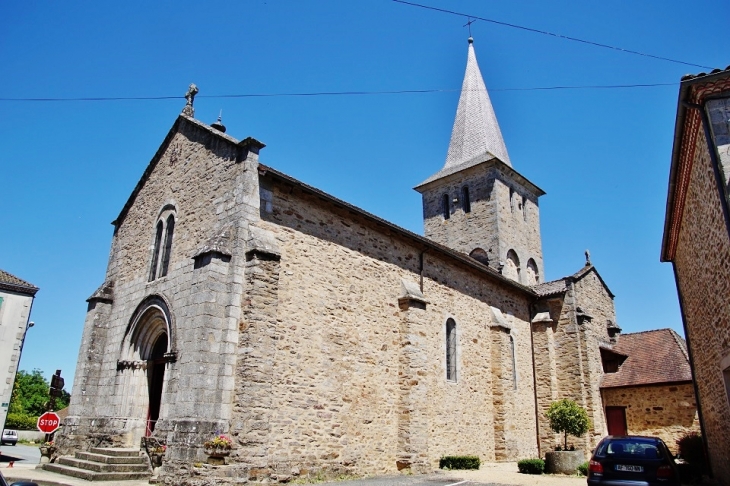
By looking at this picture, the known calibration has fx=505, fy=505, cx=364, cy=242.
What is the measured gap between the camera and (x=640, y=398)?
20.2 meters

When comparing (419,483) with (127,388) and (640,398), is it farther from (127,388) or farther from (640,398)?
(640,398)

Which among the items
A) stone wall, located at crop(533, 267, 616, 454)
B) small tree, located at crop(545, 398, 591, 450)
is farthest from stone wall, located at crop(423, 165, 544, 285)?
small tree, located at crop(545, 398, 591, 450)

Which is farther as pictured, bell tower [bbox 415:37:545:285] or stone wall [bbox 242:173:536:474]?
bell tower [bbox 415:37:545:285]

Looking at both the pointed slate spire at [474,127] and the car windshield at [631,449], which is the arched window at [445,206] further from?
the car windshield at [631,449]

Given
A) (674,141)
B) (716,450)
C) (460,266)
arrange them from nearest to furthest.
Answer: (674,141) < (716,450) < (460,266)

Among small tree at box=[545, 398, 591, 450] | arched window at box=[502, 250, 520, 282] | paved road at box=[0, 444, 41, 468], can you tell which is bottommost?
paved road at box=[0, 444, 41, 468]

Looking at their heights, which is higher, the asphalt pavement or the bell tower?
the bell tower

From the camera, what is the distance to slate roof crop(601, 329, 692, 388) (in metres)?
19.7

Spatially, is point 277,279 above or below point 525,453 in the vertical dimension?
above

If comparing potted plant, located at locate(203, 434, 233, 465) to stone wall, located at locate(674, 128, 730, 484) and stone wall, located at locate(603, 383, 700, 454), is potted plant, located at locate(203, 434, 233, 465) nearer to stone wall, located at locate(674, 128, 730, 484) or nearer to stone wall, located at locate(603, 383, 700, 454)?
stone wall, located at locate(674, 128, 730, 484)

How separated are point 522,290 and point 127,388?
15.3 meters

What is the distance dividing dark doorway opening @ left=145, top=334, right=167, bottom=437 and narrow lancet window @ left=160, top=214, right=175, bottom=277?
1862 mm

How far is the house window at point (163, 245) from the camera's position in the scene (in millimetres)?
14008

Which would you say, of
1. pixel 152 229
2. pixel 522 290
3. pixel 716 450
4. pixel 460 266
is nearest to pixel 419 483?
pixel 716 450
